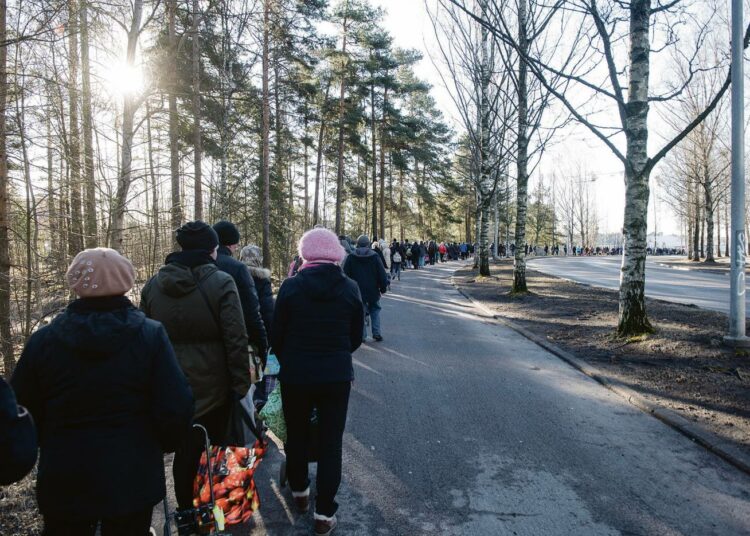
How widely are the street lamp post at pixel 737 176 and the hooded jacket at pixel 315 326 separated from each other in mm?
6651

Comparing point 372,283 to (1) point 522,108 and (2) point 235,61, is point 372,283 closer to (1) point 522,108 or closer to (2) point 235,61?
(1) point 522,108

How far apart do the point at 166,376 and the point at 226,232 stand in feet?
8.20

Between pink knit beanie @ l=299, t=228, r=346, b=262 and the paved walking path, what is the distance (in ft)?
5.84

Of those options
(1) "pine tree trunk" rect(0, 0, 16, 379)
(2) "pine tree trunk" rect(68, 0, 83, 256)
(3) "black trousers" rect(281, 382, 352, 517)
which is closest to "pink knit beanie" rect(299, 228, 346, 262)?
(3) "black trousers" rect(281, 382, 352, 517)

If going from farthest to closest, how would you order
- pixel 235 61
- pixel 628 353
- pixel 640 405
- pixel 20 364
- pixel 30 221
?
1. pixel 235 61
2. pixel 628 353
3. pixel 30 221
4. pixel 640 405
5. pixel 20 364

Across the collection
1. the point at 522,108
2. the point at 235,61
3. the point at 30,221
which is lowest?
the point at 30,221

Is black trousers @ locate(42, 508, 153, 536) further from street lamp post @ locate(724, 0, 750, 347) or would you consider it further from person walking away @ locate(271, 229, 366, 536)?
street lamp post @ locate(724, 0, 750, 347)

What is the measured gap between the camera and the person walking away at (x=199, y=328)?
3.11 m

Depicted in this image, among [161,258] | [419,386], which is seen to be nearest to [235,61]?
[161,258]

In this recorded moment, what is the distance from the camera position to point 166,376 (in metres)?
2.25

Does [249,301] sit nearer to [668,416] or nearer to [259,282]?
[259,282]

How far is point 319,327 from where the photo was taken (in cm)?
332

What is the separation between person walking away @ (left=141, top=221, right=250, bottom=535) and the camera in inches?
122

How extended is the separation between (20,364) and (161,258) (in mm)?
12054
